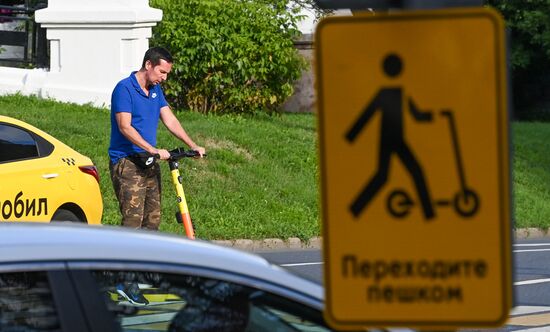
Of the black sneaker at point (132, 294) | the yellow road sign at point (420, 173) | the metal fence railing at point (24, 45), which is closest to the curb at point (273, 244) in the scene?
the metal fence railing at point (24, 45)

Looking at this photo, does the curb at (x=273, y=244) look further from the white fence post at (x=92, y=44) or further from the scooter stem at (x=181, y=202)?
the white fence post at (x=92, y=44)

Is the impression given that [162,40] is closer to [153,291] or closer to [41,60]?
[41,60]

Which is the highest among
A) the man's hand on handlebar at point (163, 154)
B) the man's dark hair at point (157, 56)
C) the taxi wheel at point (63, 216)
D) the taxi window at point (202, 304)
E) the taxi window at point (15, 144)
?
the taxi window at point (202, 304)

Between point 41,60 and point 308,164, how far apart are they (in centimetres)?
516

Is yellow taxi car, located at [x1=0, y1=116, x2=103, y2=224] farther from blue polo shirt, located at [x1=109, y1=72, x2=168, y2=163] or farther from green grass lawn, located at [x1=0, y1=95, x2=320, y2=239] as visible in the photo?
green grass lawn, located at [x1=0, y1=95, x2=320, y2=239]

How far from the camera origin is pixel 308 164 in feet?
63.8

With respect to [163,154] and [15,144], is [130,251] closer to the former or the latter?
[163,154]

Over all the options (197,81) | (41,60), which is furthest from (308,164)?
(41,60)

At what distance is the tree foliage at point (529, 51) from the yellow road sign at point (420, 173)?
30859 millimetres

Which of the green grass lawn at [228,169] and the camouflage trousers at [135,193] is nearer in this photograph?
the camouflage trousers at [135,193]

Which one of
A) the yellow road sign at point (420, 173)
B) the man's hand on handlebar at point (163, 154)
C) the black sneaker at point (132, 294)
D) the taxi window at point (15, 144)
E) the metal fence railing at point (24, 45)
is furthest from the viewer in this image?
the metal fence railing at point (24, 45)

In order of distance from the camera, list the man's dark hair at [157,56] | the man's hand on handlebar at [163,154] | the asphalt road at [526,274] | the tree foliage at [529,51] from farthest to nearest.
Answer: the tree foliage at [529,51] → the man's dark hair at [157,56] → the man's hand on handlebar at [163,154] → the asphalt road at [526,274]

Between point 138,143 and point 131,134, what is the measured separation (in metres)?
0.09

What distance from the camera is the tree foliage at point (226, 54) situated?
21766mm
